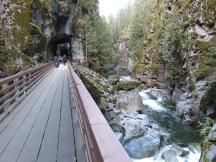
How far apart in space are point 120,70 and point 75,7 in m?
33.7

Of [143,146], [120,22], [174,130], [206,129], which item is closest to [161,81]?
[174,130]

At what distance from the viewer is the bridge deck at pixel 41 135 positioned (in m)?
4.14

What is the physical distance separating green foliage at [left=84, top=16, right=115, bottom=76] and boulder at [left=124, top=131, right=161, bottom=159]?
27.3m

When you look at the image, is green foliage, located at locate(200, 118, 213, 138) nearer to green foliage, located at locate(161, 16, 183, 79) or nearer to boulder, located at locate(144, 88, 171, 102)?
green foliage, located at locate(161, 16, 183, 79)

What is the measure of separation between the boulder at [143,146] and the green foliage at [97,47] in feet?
89.5

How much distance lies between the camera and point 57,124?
5.96 m

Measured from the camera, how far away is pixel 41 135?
17.3ft

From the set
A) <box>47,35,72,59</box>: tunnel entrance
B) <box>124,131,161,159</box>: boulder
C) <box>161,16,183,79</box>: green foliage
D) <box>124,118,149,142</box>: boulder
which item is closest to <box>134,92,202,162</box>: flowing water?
<box>124,131,161,159</box>: boulder

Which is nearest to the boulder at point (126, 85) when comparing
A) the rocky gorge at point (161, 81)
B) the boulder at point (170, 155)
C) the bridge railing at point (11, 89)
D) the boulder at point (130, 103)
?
the rocky gorge at point (161, 81)

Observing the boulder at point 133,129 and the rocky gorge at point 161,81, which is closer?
the rocky gorge at point 161,81

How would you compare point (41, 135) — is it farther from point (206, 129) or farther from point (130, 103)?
point (130, 103)

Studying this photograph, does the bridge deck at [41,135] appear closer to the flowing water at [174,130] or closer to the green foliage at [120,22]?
the flowing water at [174,130]

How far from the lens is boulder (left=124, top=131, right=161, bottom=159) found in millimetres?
12805

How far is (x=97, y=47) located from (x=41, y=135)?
3870cm
